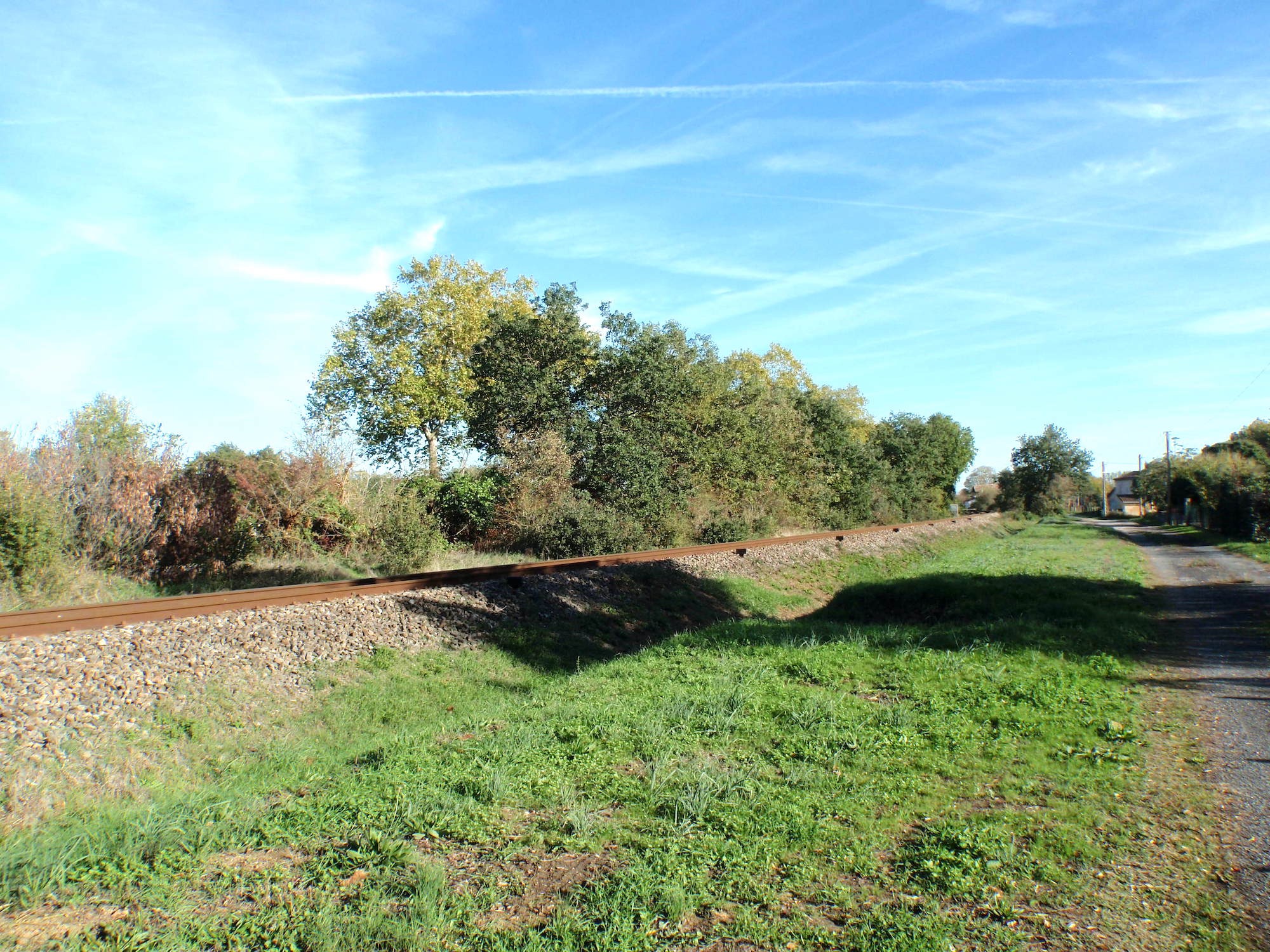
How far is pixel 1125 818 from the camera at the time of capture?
4.95 m

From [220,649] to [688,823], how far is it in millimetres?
7006

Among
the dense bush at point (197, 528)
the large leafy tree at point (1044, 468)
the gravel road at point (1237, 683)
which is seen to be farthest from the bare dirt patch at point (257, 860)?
the large leafy tree at point (1044, 468)

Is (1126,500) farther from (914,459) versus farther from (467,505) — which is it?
(467,505)

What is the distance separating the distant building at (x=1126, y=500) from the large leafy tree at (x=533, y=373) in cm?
8106

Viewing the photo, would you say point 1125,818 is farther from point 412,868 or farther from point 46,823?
point 46,823

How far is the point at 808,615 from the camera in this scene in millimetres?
18984

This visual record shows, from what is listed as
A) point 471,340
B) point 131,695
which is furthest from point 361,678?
point 471,340

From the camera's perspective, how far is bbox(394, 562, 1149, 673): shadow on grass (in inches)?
436

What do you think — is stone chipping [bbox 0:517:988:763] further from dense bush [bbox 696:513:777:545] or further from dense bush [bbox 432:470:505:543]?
dense bush [bbox 696:513:777:545]

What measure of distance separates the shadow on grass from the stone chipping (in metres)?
0.12

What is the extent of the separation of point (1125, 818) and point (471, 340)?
1544 inches

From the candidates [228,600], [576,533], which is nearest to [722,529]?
[576,533]

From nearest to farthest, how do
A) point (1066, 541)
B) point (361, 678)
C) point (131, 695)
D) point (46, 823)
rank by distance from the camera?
point (46, 823) → point (131, 695) → point (361, 678) → point (1066, 541)

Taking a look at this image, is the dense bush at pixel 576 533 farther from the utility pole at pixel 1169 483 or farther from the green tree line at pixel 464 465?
the utility pole at pixel 1169 483
